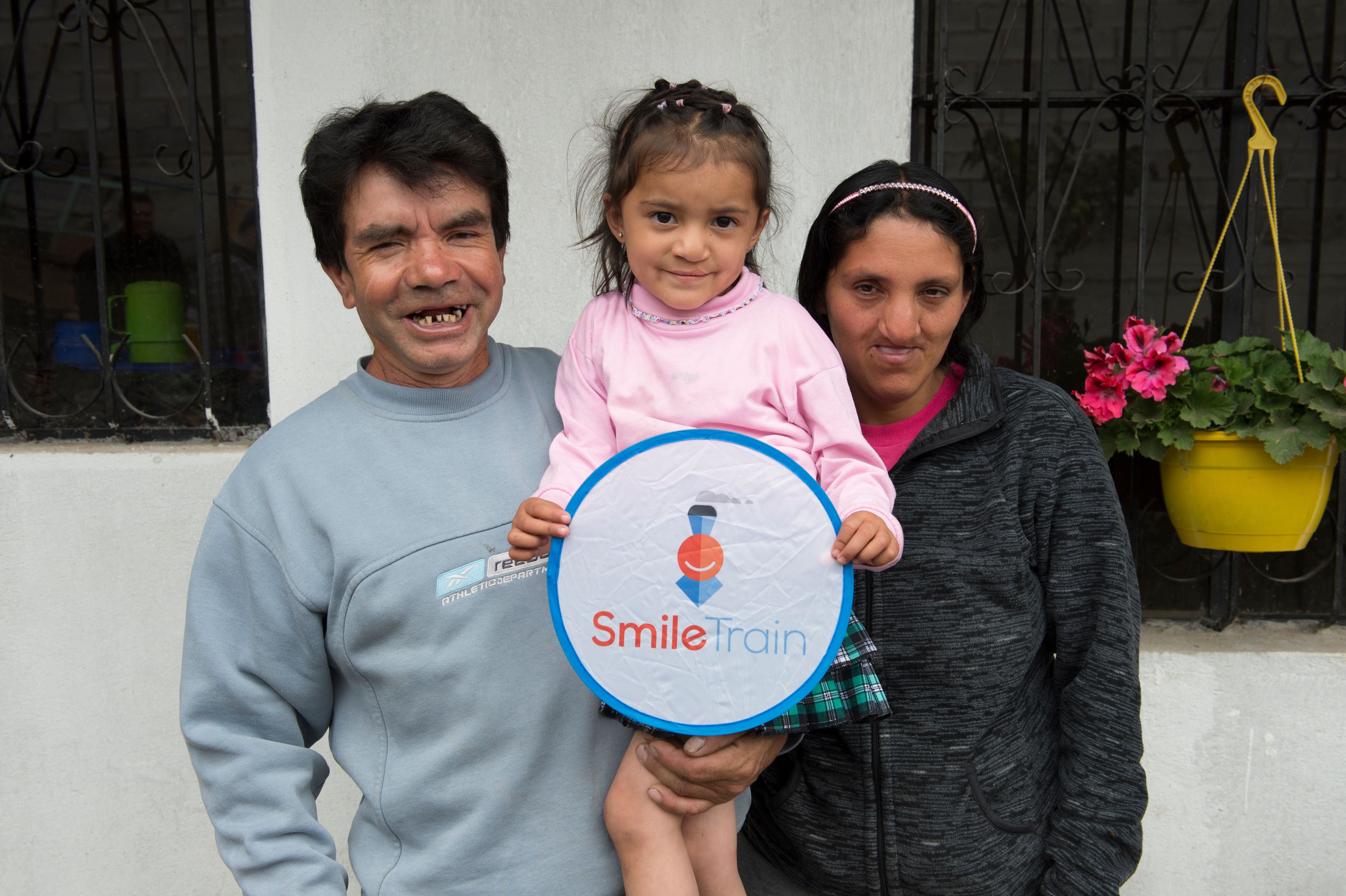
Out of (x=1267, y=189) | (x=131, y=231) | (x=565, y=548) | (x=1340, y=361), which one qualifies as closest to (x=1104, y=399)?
(x=1340, y=361)

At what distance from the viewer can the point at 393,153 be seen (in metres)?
1.33

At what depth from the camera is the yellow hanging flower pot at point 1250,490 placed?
2256 millimetres

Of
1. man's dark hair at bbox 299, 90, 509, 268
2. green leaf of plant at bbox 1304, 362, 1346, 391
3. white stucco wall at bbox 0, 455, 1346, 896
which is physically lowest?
white stucco wall at bbox 0, 455, 1346, 896

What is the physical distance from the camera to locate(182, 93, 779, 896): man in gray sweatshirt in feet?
4.27

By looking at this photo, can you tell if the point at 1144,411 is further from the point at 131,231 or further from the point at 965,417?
the point at 131,231

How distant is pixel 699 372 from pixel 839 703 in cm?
57

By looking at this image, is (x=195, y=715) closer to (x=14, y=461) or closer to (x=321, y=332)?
(x=321, y=332)

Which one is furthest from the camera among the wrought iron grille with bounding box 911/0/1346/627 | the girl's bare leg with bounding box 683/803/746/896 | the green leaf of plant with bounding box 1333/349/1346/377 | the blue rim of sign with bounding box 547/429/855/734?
the wrought iron grille with bounding box 911/0/1346/627

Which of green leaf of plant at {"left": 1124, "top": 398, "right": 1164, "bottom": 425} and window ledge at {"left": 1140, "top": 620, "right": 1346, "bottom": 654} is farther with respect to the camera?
window ledge at {"left": 1140, "top": 620, "right": 1346, "bottom": 654}

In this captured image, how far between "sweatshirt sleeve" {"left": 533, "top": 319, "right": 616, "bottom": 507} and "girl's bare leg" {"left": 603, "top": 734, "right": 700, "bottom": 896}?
43 cm

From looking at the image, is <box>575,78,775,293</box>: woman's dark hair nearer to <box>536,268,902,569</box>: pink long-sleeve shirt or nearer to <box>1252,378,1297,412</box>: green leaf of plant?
<box>536,268,902,569</box>: pink long-sleeve shirt

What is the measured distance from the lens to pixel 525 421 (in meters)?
1.48

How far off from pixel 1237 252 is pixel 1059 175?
21.9 inches

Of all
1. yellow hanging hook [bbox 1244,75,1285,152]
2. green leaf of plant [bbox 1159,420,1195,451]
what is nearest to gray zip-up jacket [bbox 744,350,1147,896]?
green leaf of plant [bbox 1159,420,1195,451]
